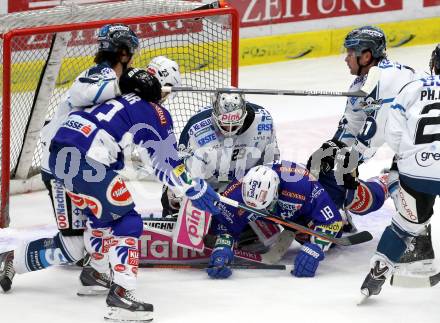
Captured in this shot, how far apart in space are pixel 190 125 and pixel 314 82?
11.6ft

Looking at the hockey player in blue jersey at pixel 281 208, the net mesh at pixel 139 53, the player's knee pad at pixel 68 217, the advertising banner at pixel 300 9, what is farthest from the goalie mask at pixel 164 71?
the advertising banner at pixel 300 9

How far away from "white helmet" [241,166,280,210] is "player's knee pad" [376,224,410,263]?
0.64 m

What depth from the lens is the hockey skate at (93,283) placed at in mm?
5492

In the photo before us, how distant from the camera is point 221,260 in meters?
5.72

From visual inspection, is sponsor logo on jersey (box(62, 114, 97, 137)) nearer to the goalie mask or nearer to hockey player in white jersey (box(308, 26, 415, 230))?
the goalie mask

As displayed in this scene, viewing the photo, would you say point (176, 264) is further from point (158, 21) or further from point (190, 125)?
point (158, 21)

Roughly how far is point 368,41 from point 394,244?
54.5 inches

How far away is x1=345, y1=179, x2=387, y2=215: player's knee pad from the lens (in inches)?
249

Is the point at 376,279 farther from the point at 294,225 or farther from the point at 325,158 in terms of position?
the point at 325,158

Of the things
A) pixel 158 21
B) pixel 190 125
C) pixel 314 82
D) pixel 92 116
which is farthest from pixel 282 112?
pixel 92 116

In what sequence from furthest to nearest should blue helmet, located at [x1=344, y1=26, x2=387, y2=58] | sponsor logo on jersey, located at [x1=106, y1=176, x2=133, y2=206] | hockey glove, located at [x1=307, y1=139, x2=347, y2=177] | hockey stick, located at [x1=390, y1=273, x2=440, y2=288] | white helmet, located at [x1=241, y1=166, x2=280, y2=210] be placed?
1. blue helmet, located at [x1=344, y1=26, x2=387, y2=58]
2. hockey glove, located at [x1=307, y1=139, x2=347, y2=177]
3. white helmet, located at [x1=241, y1=166, x2=280, y2=210]
4. hockey stick, located at [x1=390, y1=273, x2=440, y2=288]
5. sponsor logo on jersey, located at [x1=106, y1=176, x2=133, y2=206]

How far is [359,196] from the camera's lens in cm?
632

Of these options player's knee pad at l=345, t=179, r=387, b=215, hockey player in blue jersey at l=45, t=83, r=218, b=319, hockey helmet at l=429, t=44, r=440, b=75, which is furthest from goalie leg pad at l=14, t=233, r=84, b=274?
hockey helmet at l=429, t=44, r=440, b=75

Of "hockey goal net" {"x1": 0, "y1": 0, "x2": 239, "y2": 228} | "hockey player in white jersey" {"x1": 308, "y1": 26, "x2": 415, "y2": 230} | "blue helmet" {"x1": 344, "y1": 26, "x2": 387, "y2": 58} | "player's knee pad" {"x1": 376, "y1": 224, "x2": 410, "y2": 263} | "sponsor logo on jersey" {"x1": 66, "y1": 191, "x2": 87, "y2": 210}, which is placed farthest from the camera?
"hockey goal net" {"x1": 0, "y1": 0, "x2": 239, "y2": 228}
